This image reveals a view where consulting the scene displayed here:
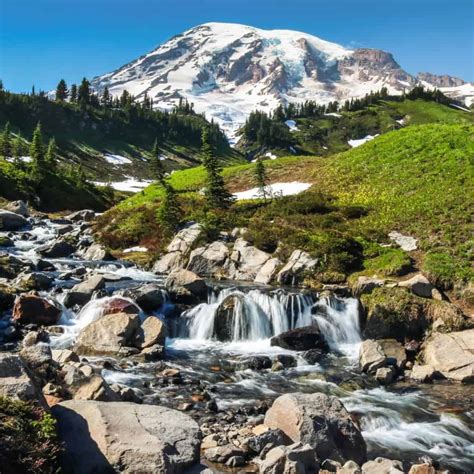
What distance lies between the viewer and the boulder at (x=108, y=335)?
20656 millimetres

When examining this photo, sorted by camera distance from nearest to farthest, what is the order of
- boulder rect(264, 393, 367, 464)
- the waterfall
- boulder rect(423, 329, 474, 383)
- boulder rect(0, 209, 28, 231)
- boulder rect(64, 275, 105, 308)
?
1. boulder rect(264, 393, 367, 464)
2. boulder rect(423, 329, 474, 383)
3. the waterfall
4. boulder rect(64, 275, 105, 308)
5. boulder rect(0, 209, 28, 231)

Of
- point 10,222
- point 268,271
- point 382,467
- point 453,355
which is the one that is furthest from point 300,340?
point 10,222

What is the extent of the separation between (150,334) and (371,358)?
34.0 ft

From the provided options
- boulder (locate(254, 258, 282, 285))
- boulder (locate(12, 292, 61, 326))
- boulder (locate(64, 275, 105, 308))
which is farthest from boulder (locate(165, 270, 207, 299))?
boulder (locate(12, 292, 61, 326))

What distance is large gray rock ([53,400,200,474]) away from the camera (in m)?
8.55

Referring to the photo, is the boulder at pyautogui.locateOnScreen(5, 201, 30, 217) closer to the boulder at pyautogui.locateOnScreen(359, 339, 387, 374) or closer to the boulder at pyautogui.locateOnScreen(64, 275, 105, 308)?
the boulder at pyautogui.locateOnScreen(64, 275, 105, 308)

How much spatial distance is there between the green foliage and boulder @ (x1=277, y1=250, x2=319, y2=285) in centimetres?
2377

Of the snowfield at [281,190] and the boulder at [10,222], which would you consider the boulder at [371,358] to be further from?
the boulder at [10,222]

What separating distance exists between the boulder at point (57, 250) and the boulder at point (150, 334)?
21.0m

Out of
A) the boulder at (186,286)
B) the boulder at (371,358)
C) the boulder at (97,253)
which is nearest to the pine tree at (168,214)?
the boulder at (97,253)

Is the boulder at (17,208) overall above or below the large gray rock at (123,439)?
above

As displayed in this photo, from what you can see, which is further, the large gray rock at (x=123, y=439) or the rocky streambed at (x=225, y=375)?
the rocky streambed at (x=225, y=375)

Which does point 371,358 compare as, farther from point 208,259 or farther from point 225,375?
point 208,259

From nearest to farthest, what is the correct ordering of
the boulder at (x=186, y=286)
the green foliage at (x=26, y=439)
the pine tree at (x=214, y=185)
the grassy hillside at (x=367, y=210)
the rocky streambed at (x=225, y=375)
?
1. the green foliage at (x=26, y=439)
2. the rocky streambed at (x=225, y=375)
3. the boulder at (x=186, y=286)
4. the grassy hillside at (x=367, y=210)
5. the pine tree at (x=214, y=185)
